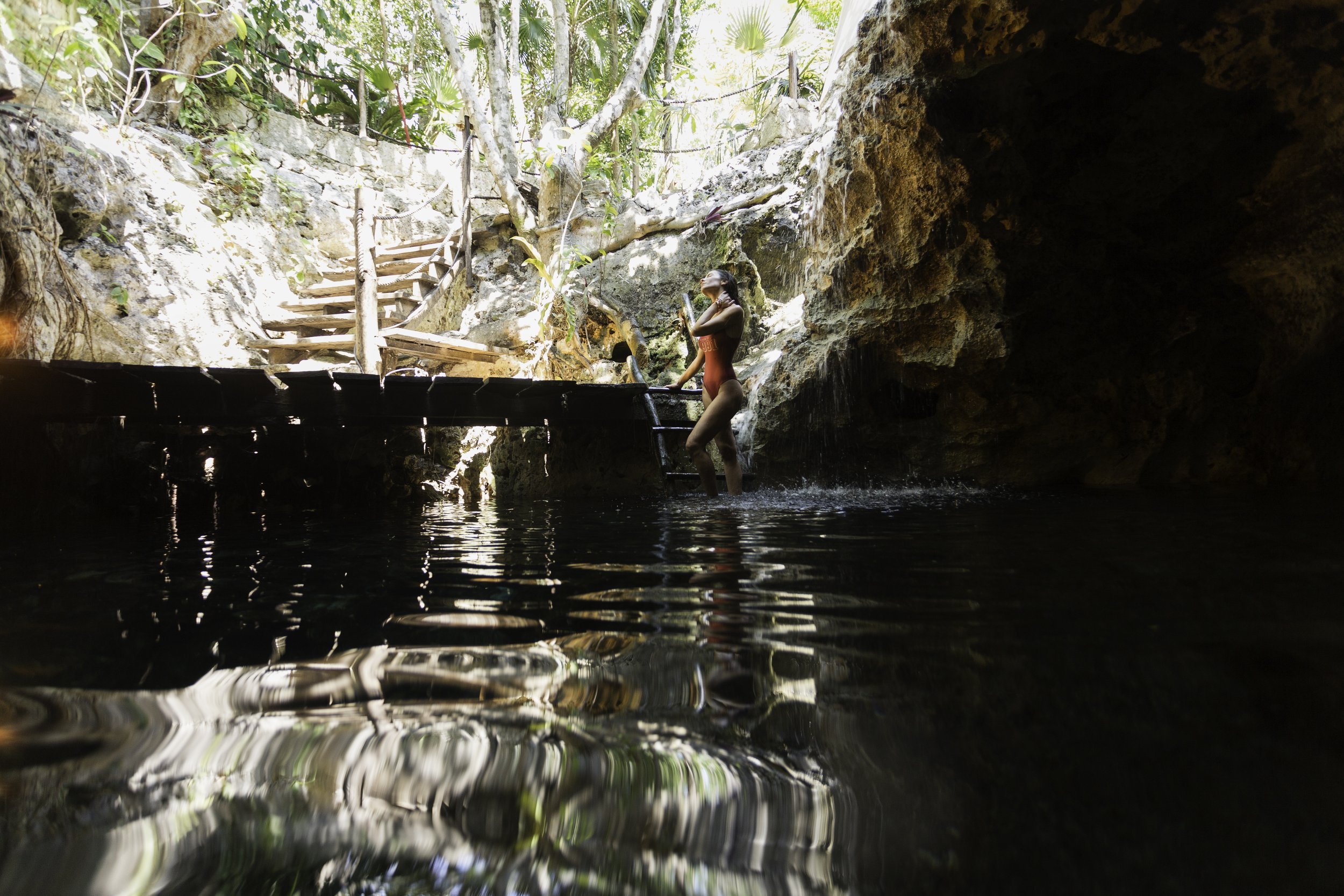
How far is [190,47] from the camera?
10320 mm

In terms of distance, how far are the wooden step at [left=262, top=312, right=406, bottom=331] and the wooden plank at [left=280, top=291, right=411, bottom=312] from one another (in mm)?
133

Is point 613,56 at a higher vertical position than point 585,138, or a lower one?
higher

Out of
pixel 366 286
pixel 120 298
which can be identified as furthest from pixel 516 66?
pixel 120 298

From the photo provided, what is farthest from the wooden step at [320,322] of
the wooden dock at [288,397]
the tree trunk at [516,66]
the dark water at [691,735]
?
the dark water at [691,735]

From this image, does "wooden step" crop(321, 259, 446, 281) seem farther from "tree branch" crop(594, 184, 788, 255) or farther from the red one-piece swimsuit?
the red one-piece swimsuit

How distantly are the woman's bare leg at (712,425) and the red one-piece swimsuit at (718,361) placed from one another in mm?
60

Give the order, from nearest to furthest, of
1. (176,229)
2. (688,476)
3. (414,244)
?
(688,476) < (176,229) < (414,244)

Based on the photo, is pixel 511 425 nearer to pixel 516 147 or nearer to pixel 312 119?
pixel 516 147

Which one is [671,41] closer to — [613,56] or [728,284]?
[613,56]

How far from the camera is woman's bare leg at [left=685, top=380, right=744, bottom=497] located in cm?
543

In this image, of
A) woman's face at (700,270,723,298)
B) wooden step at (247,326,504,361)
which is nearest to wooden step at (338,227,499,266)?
wooden step at (247,326,504,361)

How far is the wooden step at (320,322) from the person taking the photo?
910 centimetres

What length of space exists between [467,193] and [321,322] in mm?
3032

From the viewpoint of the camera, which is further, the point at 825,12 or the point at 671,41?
the point at 825,12
